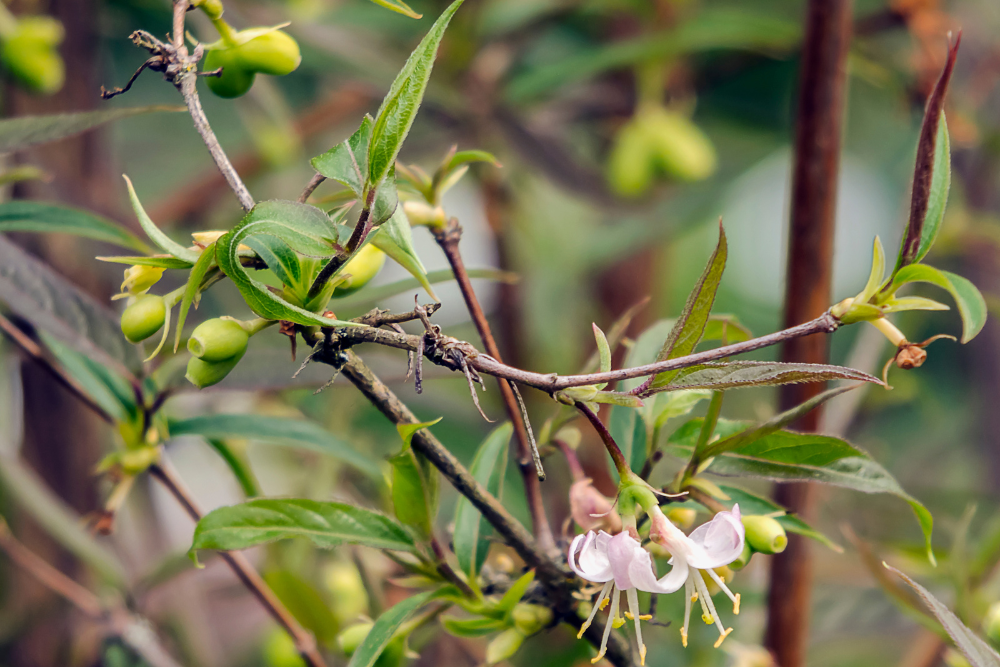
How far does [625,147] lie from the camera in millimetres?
844

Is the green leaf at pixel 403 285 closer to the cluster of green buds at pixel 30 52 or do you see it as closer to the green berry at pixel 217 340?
the green berry at pixel 217 340

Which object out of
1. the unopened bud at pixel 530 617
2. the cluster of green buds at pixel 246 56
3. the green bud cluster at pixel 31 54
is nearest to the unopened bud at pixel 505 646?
the unopened bud at pixel 530 617

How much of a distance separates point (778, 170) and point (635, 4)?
1.65 feet

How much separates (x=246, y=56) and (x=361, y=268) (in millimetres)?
97

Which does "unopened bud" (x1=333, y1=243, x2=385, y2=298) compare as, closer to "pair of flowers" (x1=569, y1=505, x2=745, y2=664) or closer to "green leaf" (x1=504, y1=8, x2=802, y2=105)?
"pair of flowers" (x1=569, y1=505, x2=745, y2=664)

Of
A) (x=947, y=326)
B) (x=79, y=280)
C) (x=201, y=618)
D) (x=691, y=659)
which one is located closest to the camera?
(x=691, y=659)

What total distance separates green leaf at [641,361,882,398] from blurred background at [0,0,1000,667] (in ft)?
0.89

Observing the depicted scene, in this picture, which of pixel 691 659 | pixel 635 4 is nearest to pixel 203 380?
pixel 691 659

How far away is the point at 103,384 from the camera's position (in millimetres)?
372

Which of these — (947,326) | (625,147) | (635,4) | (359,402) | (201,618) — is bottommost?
(201,618)

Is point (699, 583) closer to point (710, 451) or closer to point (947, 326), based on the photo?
point (710, 451)

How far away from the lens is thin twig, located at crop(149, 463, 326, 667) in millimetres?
→ 356

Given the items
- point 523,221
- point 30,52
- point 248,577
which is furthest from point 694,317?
point 523,221

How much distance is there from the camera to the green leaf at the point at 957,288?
232 millimetres
